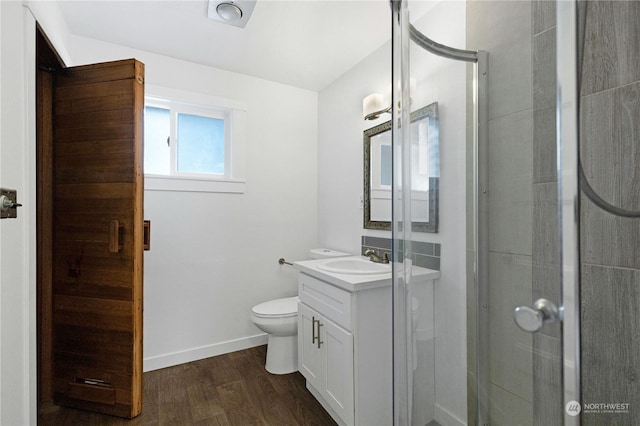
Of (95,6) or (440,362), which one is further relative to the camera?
(95,6)

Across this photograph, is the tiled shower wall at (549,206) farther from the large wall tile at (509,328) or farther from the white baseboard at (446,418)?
the white baseboard at (446,418)

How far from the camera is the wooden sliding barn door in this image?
1.66m

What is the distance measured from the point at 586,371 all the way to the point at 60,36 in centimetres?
279

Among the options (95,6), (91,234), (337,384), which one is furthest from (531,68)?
(95,6)

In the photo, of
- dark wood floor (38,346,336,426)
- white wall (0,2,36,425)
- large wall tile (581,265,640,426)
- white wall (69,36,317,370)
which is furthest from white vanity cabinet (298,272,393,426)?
white wall (0,2,36,425)

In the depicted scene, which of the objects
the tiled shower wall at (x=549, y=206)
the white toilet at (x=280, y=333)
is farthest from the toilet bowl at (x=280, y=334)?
the tiled shower wall at (x=549, y=206)

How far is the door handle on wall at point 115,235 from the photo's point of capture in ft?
5.36

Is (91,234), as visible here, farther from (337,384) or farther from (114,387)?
(337,384)

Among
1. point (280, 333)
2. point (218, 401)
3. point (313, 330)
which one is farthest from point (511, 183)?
point (218, 401)

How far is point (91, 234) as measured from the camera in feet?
5.56

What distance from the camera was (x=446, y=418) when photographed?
2.97 feet

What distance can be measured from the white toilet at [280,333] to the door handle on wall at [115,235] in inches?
38.7

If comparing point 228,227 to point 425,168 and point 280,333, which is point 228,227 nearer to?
point 280,333

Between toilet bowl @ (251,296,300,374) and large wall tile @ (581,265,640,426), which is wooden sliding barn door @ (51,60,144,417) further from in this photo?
large wall tile @ (581,265,640,426)
